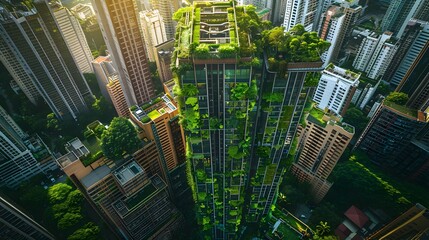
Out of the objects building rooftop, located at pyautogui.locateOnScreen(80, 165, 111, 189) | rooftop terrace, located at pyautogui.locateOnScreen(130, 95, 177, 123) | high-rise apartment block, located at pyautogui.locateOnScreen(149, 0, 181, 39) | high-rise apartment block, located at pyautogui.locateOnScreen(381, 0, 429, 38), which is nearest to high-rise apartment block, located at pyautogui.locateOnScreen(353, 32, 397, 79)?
high-rise apartment block, located at pyautogui.locateOnScreen(381, 0, 429, 38)

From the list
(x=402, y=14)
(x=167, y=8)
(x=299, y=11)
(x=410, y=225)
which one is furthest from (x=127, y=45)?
(x=402, y=14)

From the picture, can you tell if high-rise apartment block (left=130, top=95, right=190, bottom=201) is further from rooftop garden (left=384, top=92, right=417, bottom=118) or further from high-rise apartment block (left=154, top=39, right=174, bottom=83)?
rooftop garden (left=384, top=92, right=417, bottom=118)

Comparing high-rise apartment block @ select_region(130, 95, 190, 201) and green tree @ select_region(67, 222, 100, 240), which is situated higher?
high-rise apartment block @ select_region(130, 95, 190, 201)

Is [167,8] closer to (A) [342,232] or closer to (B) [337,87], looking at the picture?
(B) [337,87]

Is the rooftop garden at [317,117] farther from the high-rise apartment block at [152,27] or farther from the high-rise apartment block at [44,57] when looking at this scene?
the high-rise apartment block at [44,57]

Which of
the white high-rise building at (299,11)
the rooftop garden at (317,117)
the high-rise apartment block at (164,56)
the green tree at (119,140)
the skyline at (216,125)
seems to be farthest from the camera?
the white high-rise building at (299,11)

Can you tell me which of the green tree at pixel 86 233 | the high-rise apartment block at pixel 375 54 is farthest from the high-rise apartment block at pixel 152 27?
the high-rise apartment block at pixel 375 54
